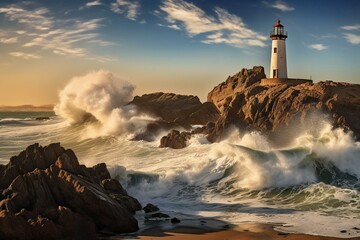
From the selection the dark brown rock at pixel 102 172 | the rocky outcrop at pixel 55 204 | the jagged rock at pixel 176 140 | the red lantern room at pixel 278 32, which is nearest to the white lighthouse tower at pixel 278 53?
the red lantern room at pixel 278 32

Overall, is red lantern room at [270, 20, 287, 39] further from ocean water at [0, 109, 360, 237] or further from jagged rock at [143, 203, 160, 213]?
jagged rock at [143, 203, 160, 213]

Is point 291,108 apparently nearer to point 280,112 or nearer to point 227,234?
point 280,112

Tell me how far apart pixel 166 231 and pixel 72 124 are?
107ft

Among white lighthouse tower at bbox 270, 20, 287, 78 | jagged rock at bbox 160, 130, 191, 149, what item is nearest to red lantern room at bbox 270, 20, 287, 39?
white lighthouse tower at bbox 270, 20, 287, 78

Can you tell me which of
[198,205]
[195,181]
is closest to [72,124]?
[195,181]

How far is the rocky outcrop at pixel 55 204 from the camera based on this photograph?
11970 mm

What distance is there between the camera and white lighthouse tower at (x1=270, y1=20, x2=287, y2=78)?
3978 cm

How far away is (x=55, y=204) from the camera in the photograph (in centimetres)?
1332

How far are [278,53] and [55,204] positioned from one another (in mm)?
29759

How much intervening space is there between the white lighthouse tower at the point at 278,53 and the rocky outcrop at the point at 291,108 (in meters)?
5.99

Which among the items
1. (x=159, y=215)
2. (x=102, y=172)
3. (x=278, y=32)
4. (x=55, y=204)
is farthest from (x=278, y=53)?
(x=55, y=204)

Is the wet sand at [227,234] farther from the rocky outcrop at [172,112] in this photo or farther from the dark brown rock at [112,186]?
the rocky outcrop at [172,112]

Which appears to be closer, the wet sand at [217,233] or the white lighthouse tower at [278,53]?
the wet sand at [217,233]

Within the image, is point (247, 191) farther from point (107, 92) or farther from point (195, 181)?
point (107, 92)
